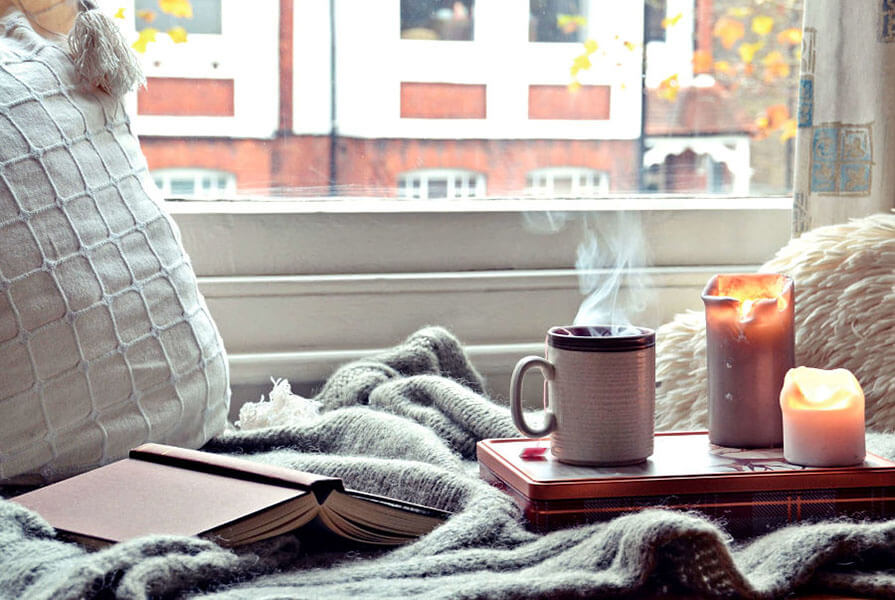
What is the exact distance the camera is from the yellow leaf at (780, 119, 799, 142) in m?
1.53

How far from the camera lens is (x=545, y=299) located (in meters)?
1.43

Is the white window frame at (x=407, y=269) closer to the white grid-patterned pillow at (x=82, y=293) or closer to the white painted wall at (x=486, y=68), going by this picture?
the white painted wall at (x=486, y=68)

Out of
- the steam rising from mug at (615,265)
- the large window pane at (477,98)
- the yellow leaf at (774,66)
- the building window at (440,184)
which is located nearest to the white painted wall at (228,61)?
the large window pane at (477,98)

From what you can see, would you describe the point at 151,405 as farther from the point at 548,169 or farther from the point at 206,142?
the point at 548,169

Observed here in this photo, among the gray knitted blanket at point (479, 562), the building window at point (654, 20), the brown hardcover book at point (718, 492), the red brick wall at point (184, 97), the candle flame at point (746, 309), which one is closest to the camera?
the gray knitted blanket at point (479, 562)

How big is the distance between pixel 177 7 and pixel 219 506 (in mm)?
858

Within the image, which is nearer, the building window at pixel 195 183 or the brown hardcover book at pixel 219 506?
the brown hardcover book at pixel 219 506

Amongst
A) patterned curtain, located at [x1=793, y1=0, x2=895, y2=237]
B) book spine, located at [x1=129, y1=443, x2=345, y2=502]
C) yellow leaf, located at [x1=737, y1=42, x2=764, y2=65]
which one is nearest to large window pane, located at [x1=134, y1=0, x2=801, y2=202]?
yellow leaf, located at [x1=737, y1=42, x2=764, y2=65]

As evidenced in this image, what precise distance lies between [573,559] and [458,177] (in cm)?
86

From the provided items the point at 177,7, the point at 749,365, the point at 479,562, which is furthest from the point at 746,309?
the point at 177,7

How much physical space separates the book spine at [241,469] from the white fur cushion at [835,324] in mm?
556

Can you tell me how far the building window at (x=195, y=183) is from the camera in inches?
54.2

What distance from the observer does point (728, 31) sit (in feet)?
4.91

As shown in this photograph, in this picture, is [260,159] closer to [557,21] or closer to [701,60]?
[557,21]
